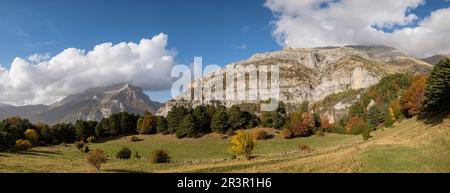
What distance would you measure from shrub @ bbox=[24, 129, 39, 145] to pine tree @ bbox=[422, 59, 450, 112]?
130871 millimetres

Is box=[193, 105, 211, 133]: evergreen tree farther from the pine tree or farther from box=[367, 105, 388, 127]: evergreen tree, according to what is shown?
the pine tree

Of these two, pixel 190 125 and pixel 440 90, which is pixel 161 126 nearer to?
pixel 190 125

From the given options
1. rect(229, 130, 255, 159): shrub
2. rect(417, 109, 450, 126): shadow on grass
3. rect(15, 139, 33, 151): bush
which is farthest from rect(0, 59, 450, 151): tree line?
rect(229, 130, 255, 159): shrub

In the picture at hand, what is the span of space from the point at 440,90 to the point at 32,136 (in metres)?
134

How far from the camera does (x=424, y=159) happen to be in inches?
1641

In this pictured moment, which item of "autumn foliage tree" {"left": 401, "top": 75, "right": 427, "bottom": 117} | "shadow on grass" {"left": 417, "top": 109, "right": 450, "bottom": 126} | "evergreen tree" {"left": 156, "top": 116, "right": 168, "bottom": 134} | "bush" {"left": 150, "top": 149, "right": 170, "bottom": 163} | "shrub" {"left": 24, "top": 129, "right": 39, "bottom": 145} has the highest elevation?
"autumn foliage tree" {"left": 401, "top": 75, "right": 427, "bottom": 117}

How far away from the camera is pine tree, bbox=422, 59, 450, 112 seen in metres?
66.0

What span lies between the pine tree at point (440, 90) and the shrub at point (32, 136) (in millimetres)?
130871

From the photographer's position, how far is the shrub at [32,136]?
134 meters

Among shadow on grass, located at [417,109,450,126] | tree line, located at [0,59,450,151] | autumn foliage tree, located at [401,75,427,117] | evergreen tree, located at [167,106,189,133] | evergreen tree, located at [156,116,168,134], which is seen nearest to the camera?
shadow on grass, located at [417,109,450,126]
